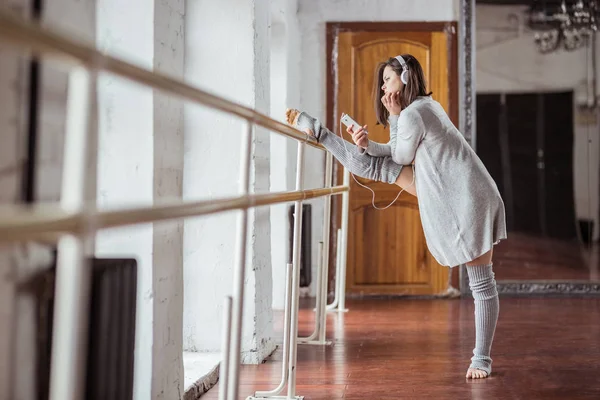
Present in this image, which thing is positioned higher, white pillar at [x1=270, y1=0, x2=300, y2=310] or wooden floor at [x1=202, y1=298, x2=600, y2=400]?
white pillar at [x1=270, y1=0, x2=300, y2=310]

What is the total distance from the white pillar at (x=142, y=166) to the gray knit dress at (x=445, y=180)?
2.81 feet

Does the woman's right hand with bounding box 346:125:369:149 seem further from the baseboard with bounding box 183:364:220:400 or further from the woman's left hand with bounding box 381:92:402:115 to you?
the baseboard with bounding box 183:364:220:400

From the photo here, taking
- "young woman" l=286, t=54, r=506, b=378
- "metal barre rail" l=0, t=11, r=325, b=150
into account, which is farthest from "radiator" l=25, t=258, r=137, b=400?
"young woman" l=286, t=54, r=506, b=378

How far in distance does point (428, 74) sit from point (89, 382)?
5251 mm

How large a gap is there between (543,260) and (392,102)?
4.34 meters

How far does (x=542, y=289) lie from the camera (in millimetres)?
6750

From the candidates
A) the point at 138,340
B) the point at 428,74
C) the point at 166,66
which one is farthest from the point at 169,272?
the point at 428,74

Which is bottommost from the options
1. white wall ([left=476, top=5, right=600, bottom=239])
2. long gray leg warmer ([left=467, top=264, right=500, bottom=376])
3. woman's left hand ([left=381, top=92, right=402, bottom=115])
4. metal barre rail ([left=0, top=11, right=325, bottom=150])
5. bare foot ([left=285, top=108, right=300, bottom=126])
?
long gray leg warmer ([left=467, top=264, right=500, bottom=376])

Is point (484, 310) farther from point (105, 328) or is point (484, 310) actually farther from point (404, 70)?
point (105, 328)

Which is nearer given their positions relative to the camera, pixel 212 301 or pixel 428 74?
pixel 212 301

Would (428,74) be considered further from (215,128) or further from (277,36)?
(215,128)

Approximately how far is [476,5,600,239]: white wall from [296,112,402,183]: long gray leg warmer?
382 cm

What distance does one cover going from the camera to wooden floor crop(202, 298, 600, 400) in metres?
3.33

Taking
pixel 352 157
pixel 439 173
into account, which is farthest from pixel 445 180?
pixel 352 157
